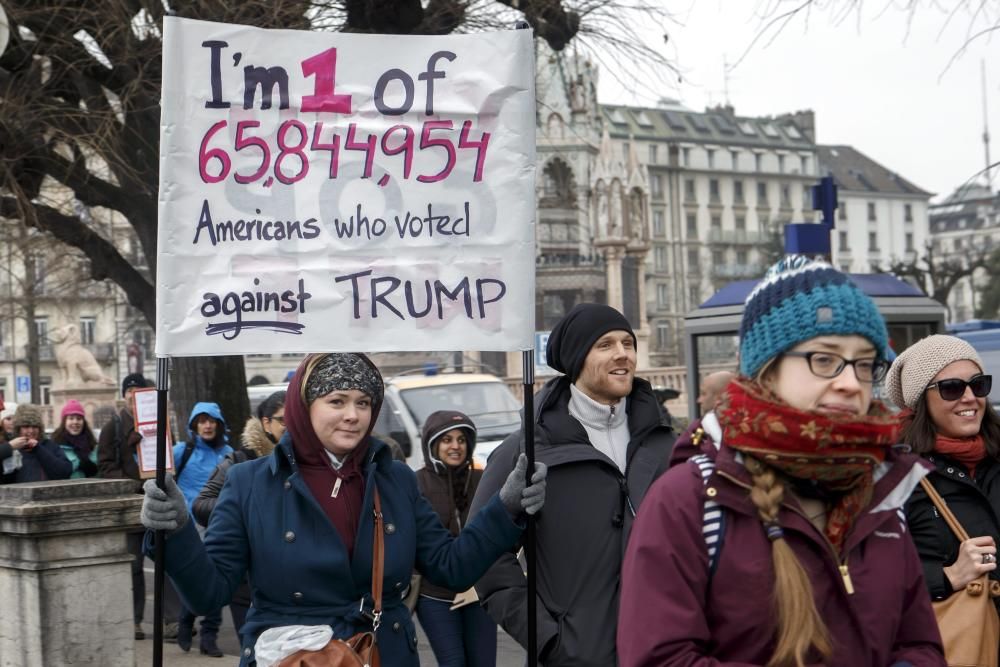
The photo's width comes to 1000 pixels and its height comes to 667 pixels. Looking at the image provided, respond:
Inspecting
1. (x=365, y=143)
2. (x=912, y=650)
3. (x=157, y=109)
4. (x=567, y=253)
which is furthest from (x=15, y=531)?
(x=567, y=253)

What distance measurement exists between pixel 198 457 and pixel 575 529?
20.5ft

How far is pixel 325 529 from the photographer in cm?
429

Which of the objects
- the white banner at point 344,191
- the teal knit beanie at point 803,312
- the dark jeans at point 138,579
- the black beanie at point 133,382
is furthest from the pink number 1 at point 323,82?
the black beanie at point 133,382

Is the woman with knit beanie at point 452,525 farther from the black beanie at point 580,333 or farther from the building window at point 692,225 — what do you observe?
the building window at point 692,225

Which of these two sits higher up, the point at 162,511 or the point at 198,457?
the point at 162,511

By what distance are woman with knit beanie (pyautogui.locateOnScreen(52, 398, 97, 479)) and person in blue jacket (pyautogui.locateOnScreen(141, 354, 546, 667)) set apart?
9135 mm

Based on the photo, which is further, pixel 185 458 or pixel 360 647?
pixel 185 458

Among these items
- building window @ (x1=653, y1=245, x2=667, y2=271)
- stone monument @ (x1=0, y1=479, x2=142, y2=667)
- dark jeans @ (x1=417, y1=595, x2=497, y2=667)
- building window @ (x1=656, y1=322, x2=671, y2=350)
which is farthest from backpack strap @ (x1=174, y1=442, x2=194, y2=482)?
building window @ (x1=653, y1=245, x2=667, y2=271)

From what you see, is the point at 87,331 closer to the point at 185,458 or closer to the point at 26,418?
the point at 26,418

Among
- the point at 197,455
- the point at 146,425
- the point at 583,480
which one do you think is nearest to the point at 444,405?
the point at 146,425

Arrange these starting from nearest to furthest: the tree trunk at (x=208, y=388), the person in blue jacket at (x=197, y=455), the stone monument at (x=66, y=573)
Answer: the stone monument at (x=66, y=573)
the person in blue jacket at (x=197, y=455)
the tree trunk at (x=208, y=388)

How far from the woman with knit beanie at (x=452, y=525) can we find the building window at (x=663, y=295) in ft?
349

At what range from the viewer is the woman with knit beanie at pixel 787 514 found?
260 centimetres

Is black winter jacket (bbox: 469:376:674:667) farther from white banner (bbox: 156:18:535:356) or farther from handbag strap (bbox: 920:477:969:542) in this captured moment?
handbag strap (bbox: 920:477:969:542)
